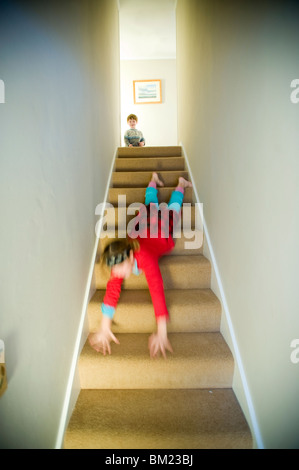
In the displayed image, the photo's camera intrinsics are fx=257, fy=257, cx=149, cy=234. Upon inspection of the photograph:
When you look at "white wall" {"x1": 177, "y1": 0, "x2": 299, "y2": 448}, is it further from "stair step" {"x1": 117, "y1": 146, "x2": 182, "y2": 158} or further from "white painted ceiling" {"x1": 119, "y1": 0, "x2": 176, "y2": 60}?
"white painted ceiling" {"x1": 119, "y1": 0, "x2": 176, "y2": 60}

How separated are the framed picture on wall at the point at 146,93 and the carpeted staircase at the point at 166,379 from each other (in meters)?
4.54

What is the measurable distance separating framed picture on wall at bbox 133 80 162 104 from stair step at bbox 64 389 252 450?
211 inches

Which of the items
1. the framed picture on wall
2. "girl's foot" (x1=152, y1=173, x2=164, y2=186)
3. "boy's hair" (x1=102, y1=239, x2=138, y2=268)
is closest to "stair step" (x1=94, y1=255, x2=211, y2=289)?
"boy's hair" (x1=102, y1=239, x2=138, y2=268)

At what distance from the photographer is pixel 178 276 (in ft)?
5.67

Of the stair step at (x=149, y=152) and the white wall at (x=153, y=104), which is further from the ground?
the white wall at (x=153, y=104)

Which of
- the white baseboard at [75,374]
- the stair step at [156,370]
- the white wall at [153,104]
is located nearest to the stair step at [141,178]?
the white baseboard at [75,374]

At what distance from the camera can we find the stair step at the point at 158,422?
1.06m

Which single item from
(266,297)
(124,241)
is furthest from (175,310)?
(266,297)

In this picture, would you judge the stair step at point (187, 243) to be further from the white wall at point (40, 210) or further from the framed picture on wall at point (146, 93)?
the framed picture on wall at point (146, 93)

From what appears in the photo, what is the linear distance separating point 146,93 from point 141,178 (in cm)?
353

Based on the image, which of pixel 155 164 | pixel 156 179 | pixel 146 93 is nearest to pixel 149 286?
pixel 156 179

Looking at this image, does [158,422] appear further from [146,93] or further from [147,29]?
[146,93]

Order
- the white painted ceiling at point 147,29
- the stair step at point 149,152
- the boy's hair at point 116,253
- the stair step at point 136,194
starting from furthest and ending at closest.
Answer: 1. the white painted ceiling at point 147,29
2. the stair step at point 149,152
3. the stair step at point 136,194
4. the boy's hair at point 116,253

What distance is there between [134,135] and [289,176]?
3.39 meters
